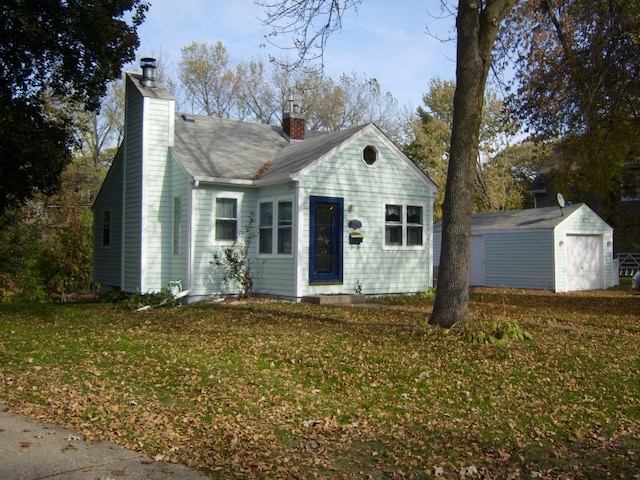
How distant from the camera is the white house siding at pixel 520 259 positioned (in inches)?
874

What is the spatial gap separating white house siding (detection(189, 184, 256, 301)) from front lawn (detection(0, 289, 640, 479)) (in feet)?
13.7

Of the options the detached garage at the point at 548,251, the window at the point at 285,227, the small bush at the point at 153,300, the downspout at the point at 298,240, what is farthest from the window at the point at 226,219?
the detached garage at the point at 548,251

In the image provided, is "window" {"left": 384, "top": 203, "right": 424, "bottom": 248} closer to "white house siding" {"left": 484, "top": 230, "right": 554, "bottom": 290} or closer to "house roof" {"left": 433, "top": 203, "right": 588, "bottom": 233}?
"house roof" {"left": 433, "top": 203, "right": 588, "bottom": 233}

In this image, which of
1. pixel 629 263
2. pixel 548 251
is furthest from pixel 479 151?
pixel 548 251

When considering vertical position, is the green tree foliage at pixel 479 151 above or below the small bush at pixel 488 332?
above

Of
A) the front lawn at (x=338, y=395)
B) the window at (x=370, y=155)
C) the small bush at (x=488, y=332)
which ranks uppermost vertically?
the window at (x=370, y=155)

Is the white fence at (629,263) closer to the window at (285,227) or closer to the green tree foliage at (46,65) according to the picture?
the window at (285,227)

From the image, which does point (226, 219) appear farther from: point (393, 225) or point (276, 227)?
point (393, 225)

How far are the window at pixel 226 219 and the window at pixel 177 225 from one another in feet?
3.50

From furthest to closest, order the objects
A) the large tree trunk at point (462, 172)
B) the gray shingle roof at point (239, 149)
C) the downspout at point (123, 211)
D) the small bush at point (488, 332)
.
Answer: the downspout at point (123, 211), the gray shingle roof at point (239, 149), the large tree trunk at point (462, 172), the small bush at point (488, 332)

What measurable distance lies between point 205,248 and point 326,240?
3.06 metres

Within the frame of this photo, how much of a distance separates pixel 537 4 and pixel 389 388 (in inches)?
412

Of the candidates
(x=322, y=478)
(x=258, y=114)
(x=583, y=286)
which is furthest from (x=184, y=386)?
(x=258, y=114)

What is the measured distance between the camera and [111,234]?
19.3m
